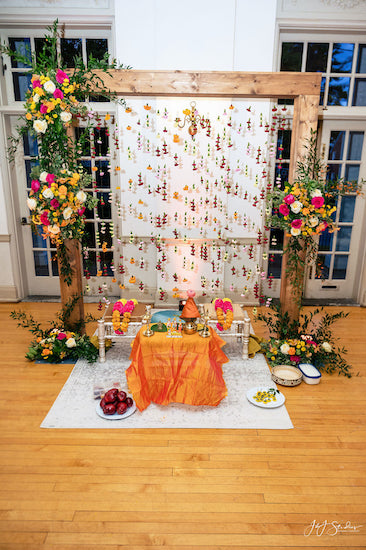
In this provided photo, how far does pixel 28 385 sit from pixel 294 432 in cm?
267

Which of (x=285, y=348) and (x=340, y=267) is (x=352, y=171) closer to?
(x=340, y=267)

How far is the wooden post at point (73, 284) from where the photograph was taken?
4.68m

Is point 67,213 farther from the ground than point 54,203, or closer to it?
closer to it

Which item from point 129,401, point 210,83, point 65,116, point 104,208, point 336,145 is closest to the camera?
point 129,401

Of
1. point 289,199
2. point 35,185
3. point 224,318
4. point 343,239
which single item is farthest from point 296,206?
point 343,239

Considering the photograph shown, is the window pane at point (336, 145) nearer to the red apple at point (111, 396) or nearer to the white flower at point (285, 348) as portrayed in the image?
the white flower at point (285, 348)

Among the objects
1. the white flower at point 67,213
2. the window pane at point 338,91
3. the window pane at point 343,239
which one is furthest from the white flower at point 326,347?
the window pane at point 338,91

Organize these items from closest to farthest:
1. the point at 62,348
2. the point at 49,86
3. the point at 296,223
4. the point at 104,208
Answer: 1. the point at 49,86
2. the point at 296,223
3. the point at 62,348
4. the point at 104,208

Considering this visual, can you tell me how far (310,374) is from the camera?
4246mm

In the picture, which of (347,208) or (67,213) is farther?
(347,208)

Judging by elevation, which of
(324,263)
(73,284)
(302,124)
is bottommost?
(324,263)

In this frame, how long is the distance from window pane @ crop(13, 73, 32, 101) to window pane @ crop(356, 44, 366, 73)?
15.8ft

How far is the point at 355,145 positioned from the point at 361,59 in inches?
47.2

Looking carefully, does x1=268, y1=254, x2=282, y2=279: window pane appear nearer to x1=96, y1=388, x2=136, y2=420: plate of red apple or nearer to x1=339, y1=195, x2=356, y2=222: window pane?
x1=339, y1=195, x2=356, y2=222: window pane
